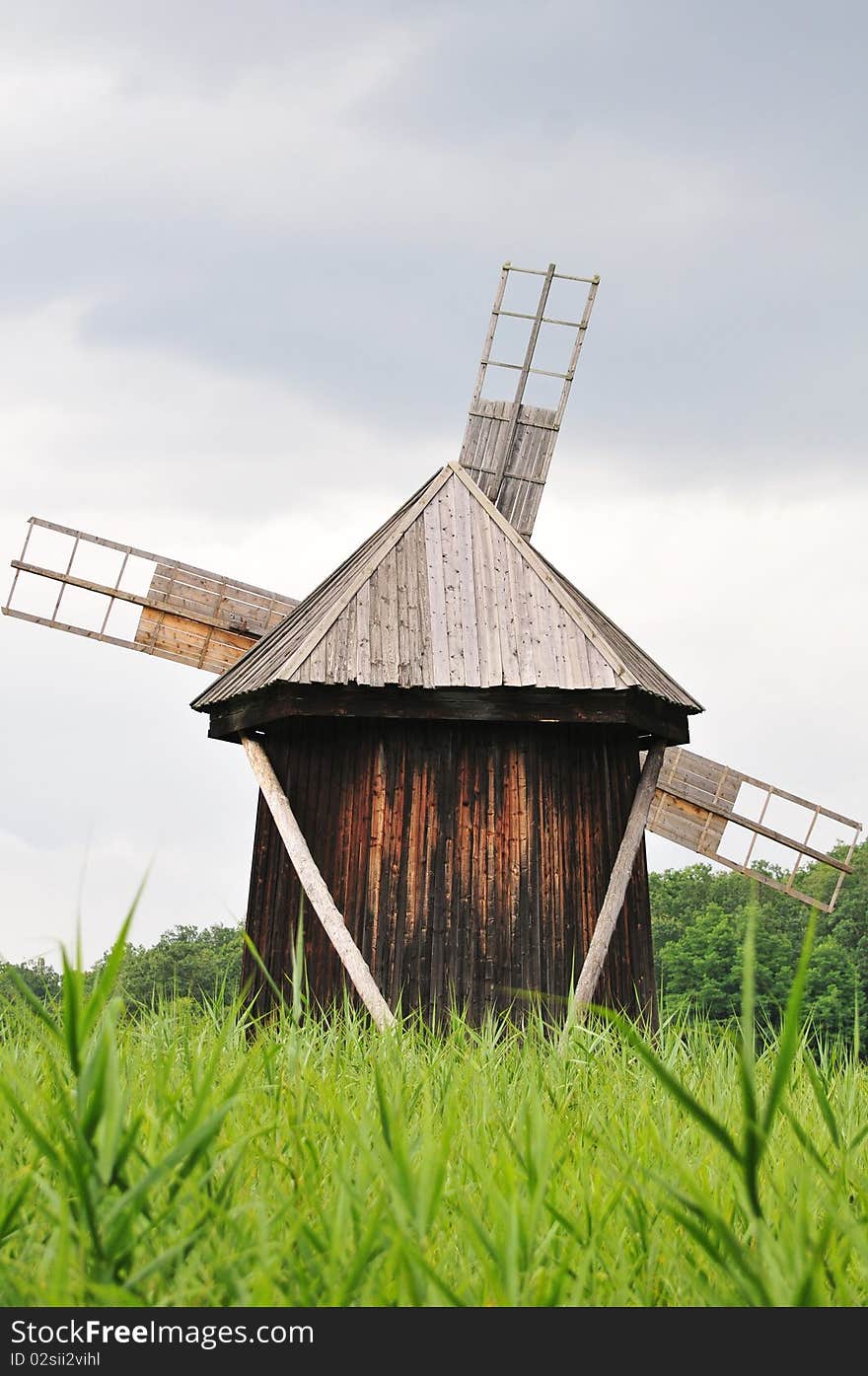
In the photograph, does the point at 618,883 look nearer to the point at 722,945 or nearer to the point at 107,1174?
the point at 107,1174

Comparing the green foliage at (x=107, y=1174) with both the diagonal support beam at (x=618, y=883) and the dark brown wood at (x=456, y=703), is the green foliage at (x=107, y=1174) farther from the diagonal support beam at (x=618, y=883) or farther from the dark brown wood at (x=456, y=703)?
the dark brown wood at (x=456, y=703)

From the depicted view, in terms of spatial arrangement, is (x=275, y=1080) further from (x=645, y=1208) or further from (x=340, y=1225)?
(x=340, y=1225)

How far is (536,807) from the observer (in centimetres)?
747

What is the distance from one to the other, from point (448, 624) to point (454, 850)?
1.38m

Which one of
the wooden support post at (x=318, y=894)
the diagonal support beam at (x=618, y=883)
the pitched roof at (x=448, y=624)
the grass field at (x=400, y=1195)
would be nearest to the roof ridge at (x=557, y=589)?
the pitched roof at (x=448, y=624)

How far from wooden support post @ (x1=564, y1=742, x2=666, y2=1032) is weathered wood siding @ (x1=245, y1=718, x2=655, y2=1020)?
123 millimetres

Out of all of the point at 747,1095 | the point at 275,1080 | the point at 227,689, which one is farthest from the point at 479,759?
the point at 747,1095

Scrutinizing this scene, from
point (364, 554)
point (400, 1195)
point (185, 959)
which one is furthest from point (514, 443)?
point (185, 959)

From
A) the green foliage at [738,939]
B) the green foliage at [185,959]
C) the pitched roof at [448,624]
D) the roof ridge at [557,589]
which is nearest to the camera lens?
the pitched roof at [448,624]

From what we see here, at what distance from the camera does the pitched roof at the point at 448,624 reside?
286 inches

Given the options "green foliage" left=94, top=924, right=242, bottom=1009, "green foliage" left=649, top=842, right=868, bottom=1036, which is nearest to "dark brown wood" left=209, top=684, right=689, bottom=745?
"green foliage" left=94, top=924, right=242, bottom=1009

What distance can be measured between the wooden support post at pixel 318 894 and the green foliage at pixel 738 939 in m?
20.5
